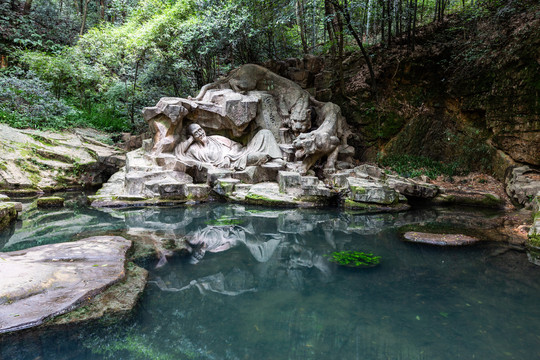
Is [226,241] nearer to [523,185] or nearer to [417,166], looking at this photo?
[523,185]

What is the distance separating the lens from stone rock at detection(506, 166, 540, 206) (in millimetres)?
5957

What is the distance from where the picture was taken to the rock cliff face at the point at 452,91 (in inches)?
281

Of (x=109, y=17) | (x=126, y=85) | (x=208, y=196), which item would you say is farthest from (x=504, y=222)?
(x=109, y=17)

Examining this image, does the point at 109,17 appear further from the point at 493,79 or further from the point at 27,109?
the point at 493,79

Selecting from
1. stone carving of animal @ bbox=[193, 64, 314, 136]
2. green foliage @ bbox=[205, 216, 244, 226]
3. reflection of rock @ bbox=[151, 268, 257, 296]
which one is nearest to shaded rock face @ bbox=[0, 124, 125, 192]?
stone carving of animal @ bbox=[193, 64, 314, 136]

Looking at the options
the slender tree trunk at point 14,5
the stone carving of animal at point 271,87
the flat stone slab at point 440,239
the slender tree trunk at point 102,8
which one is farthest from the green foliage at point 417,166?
the slender tree trunk at point 14,5

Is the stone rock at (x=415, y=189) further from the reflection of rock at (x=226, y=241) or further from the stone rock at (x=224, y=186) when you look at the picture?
the reflection of rock at (x=226, y=241)

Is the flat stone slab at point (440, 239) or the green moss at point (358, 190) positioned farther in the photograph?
the green moss at point (358, 190)

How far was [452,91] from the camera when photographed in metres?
8.94

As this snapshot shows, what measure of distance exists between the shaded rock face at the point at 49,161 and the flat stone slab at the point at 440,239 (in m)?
8.12

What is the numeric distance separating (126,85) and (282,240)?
11057 millimetres

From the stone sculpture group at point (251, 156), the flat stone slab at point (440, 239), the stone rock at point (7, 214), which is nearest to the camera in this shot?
the flat stone slab at point (440, 239)

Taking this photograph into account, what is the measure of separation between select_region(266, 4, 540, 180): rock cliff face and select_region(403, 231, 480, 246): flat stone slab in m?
4.12

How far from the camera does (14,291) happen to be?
7.40 feet
